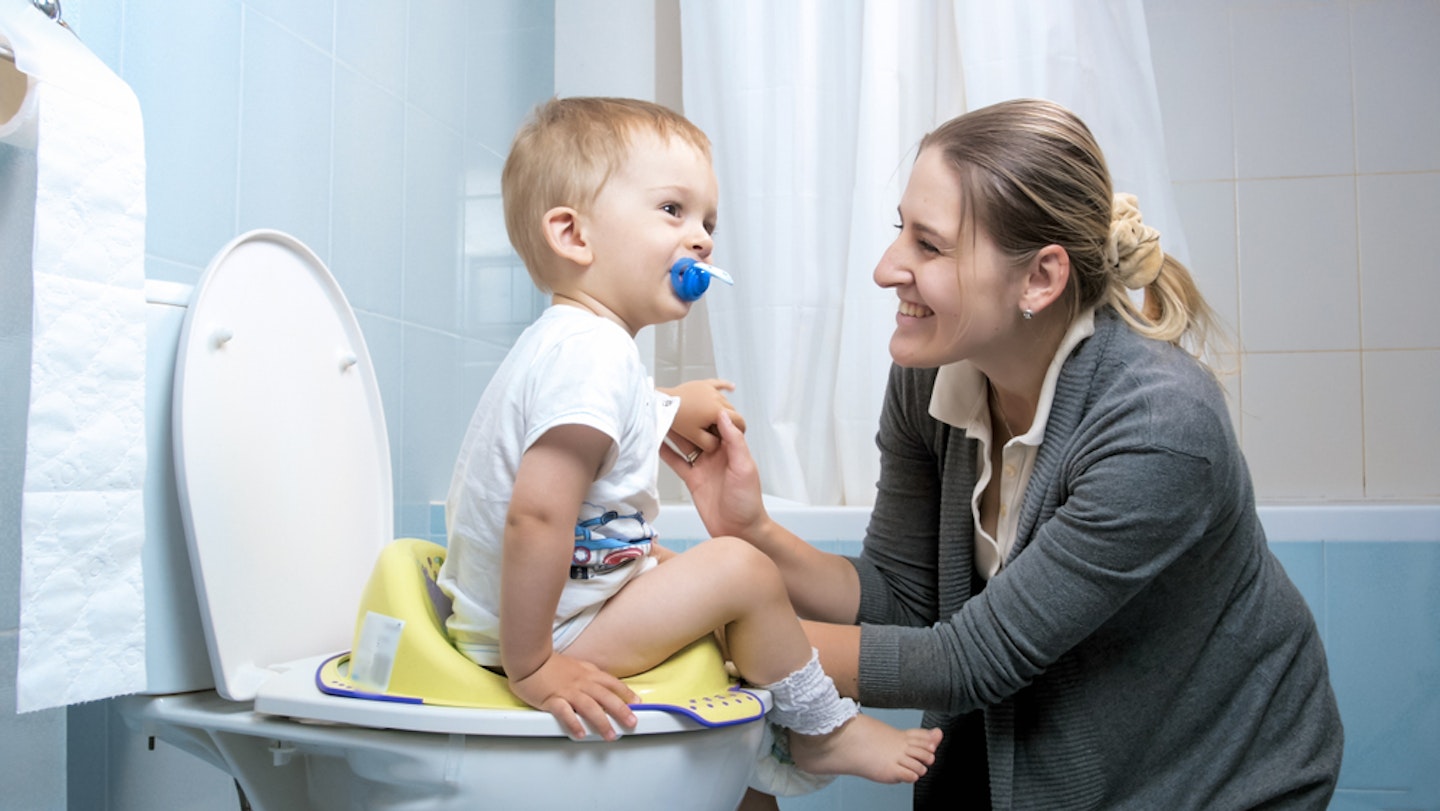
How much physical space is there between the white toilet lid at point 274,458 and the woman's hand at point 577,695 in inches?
10.5

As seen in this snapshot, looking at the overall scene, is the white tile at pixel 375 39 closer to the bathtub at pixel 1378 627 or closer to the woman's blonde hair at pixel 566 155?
the woman's blonde hair at pixel 566 155

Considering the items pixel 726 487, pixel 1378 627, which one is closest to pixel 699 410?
pixel 726 487

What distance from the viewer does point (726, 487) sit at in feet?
3.51

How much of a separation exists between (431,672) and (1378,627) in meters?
1.25

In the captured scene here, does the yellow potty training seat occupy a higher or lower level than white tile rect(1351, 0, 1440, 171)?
lower

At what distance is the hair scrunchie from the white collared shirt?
0.06 meters

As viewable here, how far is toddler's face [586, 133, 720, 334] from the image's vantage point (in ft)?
2.98

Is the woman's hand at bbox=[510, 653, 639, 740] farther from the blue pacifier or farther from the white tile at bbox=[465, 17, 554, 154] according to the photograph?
the white tile at bbox=[465, 17, 554, 154]

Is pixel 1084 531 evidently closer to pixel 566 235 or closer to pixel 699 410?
pixel 699 410

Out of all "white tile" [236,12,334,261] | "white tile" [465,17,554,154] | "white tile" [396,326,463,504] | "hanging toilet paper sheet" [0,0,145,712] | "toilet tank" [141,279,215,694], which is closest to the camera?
"hanging toilet paper sheet" [0,0,145,712]

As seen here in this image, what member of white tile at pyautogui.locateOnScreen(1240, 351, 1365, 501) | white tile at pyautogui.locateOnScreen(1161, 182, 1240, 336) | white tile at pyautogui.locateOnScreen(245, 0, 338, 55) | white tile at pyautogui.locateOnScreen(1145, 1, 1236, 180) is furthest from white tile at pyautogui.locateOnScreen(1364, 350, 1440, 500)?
white tile at pyautogui.locateOnScreen(245, 0, 338, 55)

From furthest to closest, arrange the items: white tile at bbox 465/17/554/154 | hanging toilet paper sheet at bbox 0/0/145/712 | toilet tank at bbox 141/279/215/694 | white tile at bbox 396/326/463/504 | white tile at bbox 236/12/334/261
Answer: white tile at bbox 465/17/554/154 → white tile at bbox 396/326/463/504 → white tile at bbox 236/12/334/261 → toilet tank at bbox 141/279/215/694 → hanging toilet paper sheet at bbox 0/0/145/712

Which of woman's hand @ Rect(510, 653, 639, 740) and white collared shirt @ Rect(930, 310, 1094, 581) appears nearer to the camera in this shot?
woman's hand @ Rect(510, 653, 639, 740)

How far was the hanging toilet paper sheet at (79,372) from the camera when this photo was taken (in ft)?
2.46
